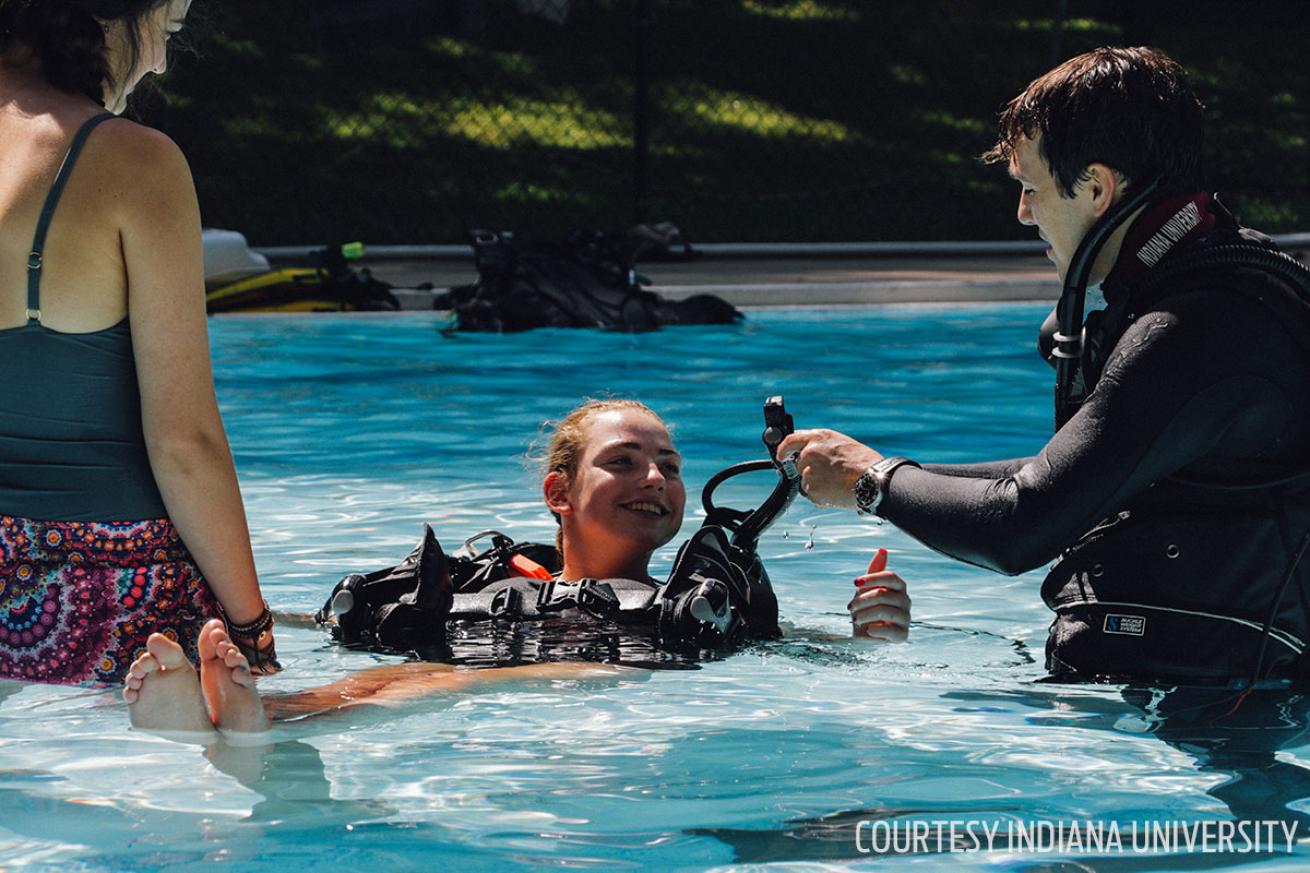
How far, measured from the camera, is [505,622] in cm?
450

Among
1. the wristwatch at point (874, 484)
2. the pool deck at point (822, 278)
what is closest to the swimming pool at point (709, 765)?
the wristwatch at point (874, 484)

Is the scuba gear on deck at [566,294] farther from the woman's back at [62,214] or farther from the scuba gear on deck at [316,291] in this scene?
the woman's back at [62,214]

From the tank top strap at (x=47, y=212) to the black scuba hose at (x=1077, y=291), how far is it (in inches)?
69.0

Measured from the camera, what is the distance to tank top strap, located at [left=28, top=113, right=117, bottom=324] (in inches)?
117

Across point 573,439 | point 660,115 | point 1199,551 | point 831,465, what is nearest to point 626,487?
point 573,439

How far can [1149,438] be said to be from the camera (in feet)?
9.98

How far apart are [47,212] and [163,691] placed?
842 millimetres

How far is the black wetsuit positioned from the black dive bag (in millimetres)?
1024

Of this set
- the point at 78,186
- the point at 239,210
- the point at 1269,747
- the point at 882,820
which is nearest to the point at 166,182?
the point at 78,186

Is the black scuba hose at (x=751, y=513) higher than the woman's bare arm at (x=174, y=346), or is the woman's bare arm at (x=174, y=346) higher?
the woman's bare arm at (x=174, y=346)

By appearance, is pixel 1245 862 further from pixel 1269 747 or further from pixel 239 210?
pixel 239 210

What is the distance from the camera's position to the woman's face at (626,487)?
467cm

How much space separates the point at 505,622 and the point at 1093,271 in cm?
183

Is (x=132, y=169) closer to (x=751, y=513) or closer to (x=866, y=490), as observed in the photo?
(x=866, y=490)
